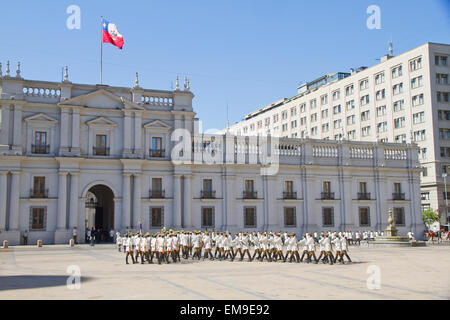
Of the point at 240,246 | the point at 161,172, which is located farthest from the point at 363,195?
the point at 240,246

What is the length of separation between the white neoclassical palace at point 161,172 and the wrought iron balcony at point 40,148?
0.09 metres

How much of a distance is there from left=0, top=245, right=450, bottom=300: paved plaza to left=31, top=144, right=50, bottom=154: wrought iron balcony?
51.5 feet

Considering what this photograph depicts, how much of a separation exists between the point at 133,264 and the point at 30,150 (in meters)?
19.3

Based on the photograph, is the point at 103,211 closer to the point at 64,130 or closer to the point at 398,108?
the point at 64,130

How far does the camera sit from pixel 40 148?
36469 millimetres

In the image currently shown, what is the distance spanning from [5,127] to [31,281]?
23.7 m

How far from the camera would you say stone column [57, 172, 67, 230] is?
35719mm

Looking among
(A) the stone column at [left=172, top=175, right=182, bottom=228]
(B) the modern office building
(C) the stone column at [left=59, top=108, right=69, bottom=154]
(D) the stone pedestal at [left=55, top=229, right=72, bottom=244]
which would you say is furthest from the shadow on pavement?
(B) the modern office building

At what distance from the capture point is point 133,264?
21.4m

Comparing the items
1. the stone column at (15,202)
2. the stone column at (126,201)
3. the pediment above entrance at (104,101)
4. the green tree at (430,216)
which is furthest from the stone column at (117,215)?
the green tree at (430,216)

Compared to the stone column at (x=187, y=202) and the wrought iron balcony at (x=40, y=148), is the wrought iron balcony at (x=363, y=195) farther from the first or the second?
the wrought iron balcony at (x=40, y=148)

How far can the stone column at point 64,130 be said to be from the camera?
36.6 meters
